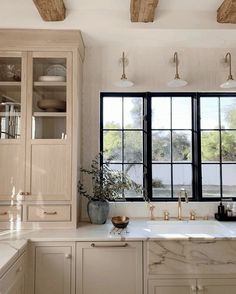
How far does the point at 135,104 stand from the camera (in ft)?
8.91

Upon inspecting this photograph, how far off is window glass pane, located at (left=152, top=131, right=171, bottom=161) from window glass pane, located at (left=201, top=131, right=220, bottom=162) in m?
0.35

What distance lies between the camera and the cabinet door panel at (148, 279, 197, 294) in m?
1.93

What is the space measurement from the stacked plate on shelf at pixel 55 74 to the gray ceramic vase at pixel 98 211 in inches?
44.5

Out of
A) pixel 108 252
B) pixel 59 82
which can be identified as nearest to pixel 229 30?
pixel 59 82

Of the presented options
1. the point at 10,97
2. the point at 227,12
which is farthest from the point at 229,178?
the point at 10,97

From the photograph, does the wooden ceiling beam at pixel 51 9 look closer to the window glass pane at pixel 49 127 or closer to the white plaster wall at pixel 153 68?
the white plaster wall at pixel 153 68

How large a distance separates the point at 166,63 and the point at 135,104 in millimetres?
521

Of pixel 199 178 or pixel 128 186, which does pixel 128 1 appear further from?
pixel 199 178

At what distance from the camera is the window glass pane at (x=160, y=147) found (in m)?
2.69

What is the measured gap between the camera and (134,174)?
2668 mm

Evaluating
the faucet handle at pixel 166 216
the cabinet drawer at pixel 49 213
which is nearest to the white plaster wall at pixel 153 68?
the cabinet drawer at pixel 49 213

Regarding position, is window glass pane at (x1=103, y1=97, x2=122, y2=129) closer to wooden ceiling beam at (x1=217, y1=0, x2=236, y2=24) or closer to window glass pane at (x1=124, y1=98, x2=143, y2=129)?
window glass pane at (x1=124, y1=98, x2=143, y2=129)

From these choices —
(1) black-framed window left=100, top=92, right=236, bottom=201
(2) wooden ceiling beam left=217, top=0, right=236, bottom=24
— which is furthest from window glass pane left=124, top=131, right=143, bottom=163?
(2) wooden ceiling beam left=217, top=0, right=236, bottom=24

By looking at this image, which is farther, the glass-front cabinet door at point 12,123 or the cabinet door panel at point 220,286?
the glass-front cabinet door at point 12,123
